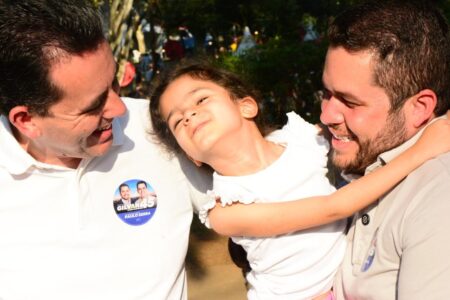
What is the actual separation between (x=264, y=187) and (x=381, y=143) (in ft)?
1.71

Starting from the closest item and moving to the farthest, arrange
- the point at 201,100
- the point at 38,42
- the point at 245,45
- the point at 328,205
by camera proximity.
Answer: the point at 38,42
the point at 328,205
the point at 201,100
the point at 245,45

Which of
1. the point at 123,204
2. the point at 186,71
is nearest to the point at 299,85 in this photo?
the point at 186,71

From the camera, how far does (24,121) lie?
88.0 inches

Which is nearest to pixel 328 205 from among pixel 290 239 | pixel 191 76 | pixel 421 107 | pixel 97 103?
pixel 290 239

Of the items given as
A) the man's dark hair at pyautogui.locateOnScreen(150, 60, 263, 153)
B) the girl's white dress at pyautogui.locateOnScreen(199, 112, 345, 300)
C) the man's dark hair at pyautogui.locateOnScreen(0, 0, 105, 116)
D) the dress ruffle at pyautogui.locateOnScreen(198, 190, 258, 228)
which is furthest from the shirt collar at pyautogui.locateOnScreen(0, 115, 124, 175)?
the girl's white dress at pyautogui.locateOnScreen(199, 112, 345, 300)

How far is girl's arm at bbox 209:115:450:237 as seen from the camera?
1997mm

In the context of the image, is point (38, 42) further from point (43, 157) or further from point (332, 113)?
point (332, 113)

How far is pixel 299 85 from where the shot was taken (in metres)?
6.67

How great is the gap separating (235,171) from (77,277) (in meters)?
0.83

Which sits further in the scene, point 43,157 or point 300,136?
point 300,136

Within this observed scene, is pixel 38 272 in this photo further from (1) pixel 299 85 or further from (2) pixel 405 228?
(1) pixel 299 85

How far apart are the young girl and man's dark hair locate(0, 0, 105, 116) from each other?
0.56 m

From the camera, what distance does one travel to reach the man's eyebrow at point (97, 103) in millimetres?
2216

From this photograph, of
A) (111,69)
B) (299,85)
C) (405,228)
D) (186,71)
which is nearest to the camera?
(405,228)
